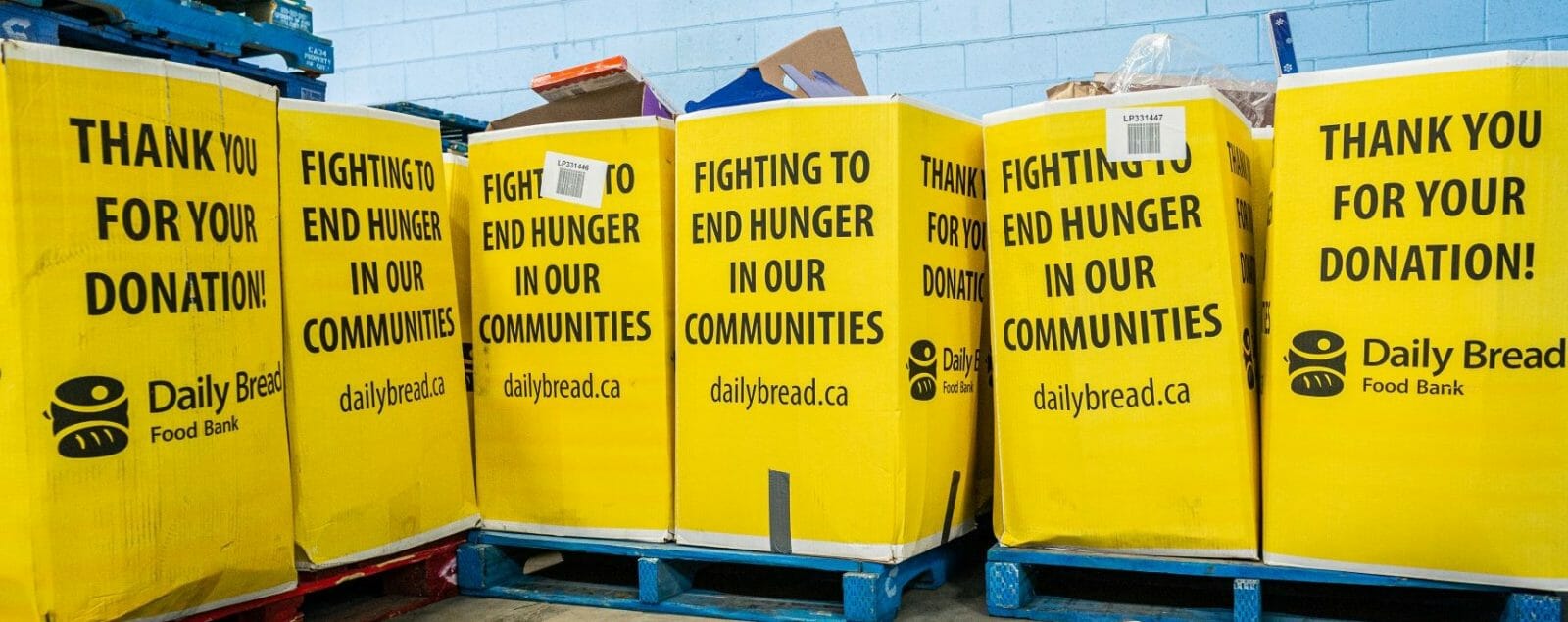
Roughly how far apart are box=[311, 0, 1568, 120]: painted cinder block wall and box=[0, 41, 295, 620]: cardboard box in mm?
2984

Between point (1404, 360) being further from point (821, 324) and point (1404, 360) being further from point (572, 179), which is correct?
point (572, 179)

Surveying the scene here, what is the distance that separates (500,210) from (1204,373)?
6.22 feet

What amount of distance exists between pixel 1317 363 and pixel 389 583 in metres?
2.46

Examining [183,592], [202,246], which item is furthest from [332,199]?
[183,592]

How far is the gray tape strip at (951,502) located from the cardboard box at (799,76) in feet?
3.68

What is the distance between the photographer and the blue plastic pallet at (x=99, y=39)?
11.1 feet

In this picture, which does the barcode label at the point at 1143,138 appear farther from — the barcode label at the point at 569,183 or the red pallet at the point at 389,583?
the red pallet at the point at 389,583

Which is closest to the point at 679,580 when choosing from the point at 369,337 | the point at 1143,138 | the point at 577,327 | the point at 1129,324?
the point at 577,327

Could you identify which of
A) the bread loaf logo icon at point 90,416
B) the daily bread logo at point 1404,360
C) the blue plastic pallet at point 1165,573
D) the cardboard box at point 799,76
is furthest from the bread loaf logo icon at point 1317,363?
the bread loaf logo icon at point 90,416

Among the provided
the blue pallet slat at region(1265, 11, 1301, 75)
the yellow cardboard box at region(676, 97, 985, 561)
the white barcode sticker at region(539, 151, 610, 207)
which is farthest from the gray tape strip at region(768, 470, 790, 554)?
the blue pallet slat at region(1265, 11, 1301, 75)

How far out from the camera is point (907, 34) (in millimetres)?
4949

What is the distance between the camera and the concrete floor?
9.23ft

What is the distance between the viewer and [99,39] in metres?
3.64

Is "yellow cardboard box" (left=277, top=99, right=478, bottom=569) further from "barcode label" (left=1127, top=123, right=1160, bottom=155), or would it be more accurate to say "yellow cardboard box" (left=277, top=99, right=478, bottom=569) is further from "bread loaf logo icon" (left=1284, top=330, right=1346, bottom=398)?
"bread loaf logo icon" (left=1284, top=330, right=1346, bottom=398)
